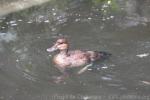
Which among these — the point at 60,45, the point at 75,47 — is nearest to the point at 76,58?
the point at 60,45

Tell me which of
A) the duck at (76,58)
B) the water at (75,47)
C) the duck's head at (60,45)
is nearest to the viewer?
the water at (75,47)

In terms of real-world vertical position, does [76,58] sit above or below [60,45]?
below

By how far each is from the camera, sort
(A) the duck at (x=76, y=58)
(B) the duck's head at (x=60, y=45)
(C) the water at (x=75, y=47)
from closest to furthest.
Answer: (C) the water at (x=75, y=47)
(A) the duck at (x=76, y=58)
(B) the duck's head at (x=60, y=45)

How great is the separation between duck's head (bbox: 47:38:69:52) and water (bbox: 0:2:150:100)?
16cm

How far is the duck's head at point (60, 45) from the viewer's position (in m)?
9.50

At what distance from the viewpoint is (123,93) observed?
8.14 metres

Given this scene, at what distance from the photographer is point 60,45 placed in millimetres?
9539

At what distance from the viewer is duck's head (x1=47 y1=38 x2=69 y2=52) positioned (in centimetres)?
950

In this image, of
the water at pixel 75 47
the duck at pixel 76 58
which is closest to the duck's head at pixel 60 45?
the duck at pixel 76 58

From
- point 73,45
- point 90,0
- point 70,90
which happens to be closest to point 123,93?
point 70,90

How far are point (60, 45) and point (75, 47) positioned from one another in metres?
0.48

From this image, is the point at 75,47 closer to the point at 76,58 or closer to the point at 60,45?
the point at 60,45

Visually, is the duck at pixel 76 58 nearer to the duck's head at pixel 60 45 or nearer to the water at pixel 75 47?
the duck's head at pixel 60 45

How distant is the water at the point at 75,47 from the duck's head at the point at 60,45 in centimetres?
16
